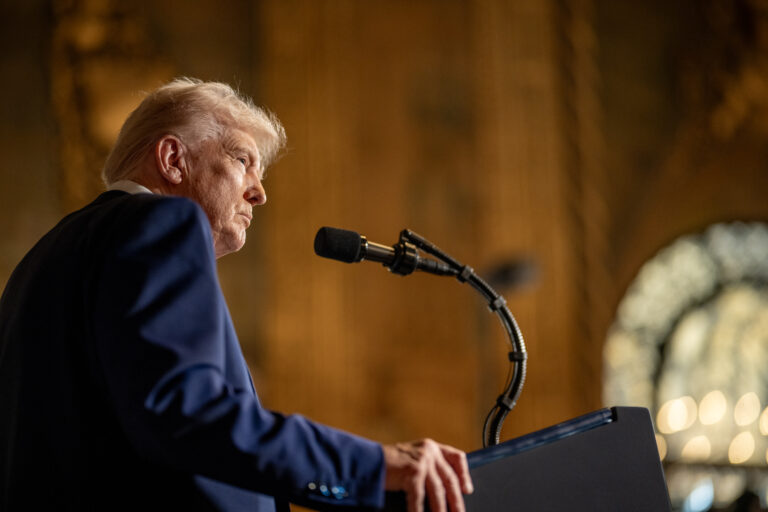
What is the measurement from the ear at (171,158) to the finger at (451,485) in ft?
2.51

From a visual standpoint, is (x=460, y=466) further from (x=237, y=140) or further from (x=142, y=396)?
(x=237, y=140)

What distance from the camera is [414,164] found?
5.90 metres

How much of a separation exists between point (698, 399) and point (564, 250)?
1.74 meters

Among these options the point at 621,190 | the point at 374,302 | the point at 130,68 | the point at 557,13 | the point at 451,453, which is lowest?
the point at 451,453

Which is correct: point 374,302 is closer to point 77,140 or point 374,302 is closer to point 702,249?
point 77,140

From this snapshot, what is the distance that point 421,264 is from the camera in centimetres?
170

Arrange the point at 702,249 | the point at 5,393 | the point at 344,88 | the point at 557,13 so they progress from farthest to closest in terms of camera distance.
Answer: the point at 702,249, the point at 557,13, the point at 344,88, the point at 5,393

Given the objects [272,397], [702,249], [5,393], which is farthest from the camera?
[702,249]

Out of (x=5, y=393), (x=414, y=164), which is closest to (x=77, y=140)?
(x=414, y=164)

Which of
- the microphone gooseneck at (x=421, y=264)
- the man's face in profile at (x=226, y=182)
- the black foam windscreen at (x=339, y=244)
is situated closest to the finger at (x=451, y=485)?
the microphone gooseneck at (x=421, y=264)

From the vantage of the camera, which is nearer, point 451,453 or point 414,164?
point 451,453

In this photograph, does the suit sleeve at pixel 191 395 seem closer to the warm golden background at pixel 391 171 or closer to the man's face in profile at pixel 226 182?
the man's face in profile at pixel 226 182

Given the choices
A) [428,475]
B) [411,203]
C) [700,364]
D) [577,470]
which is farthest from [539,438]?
[700,364]

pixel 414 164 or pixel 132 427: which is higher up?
pixel 414 164
